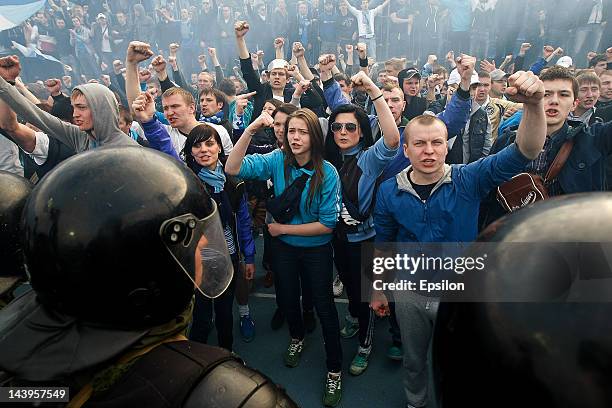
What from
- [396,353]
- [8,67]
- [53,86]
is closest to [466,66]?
[396,353]

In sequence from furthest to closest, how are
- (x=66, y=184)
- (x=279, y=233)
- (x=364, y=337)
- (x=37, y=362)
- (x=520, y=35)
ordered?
(x=520, y=35) < (x=364, y=337) < (x=279, y=233) < (x=66, y=184) < (x=37, y=362)

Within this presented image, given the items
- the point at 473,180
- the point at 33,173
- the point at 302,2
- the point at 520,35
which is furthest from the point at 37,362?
the point at 302,2

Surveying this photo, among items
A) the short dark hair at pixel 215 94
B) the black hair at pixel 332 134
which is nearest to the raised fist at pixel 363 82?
the black hair at pixel 332 134

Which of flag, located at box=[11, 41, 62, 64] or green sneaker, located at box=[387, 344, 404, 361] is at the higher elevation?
flag, located at box=[11, 41, 62, 64]

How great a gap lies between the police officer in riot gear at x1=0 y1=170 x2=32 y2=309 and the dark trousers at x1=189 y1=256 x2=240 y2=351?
4.59ft

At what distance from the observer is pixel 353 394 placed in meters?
2.96

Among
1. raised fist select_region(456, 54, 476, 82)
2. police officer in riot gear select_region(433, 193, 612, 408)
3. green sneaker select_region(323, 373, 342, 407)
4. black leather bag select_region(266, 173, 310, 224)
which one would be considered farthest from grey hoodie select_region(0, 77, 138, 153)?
police officer in riot gear select_region(433, 193, 612, 408)

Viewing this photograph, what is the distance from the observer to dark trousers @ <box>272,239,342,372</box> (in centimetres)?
286

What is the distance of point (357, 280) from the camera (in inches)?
126

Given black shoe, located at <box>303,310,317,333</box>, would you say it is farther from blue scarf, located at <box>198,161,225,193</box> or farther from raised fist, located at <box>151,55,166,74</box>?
raised fist, located at <box>151,55,166,74</box>

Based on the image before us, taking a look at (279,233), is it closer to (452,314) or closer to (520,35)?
(452,314)

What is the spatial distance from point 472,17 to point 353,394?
1169cm

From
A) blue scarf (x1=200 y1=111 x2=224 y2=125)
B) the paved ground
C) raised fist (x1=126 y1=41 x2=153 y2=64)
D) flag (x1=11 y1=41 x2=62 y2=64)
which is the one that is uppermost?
flag (x1=11 y1=41 x2=62 y2=64)

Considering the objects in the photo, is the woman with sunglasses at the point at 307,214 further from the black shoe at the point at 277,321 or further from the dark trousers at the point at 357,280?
the black shoe at the point at 277,321
